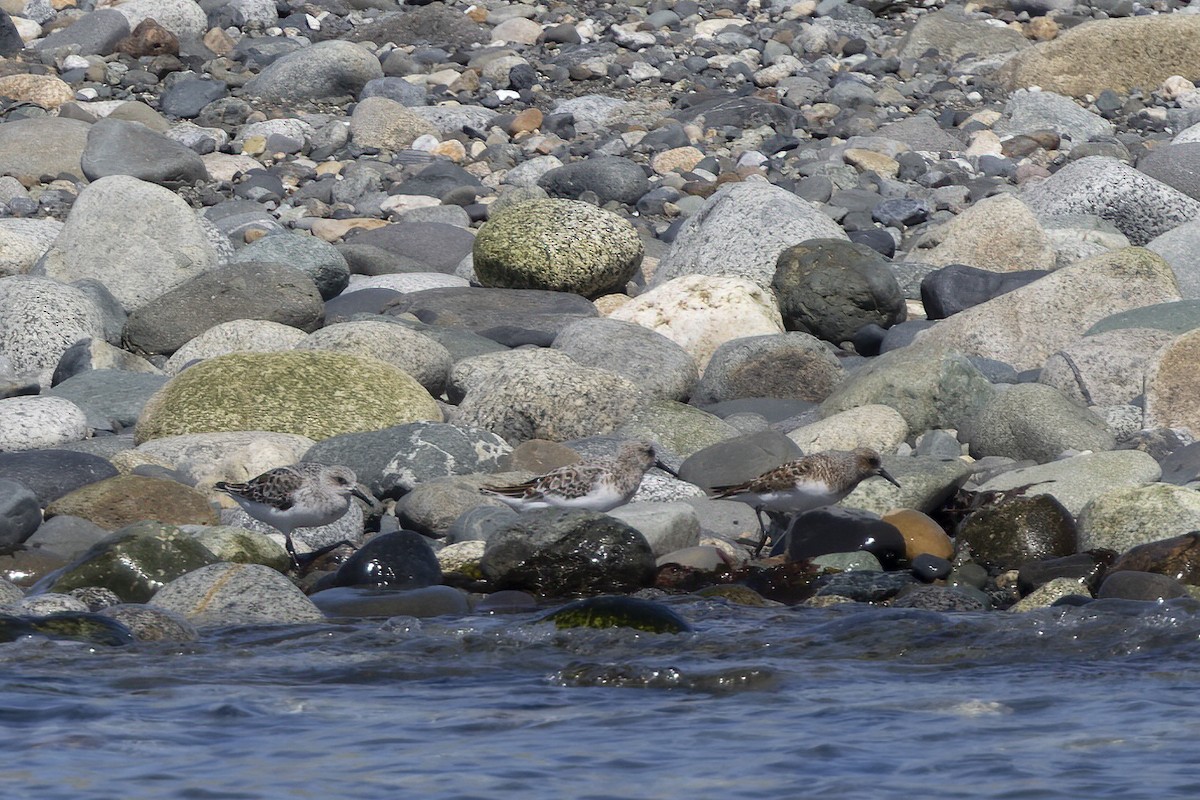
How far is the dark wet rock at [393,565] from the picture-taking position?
9.42 metres

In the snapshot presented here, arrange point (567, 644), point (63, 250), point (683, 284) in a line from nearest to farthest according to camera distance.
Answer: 1. point (567, 644)
2. point (683, 284)
3. point (63, 250)

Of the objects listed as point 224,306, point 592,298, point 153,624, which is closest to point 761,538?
point 153,624

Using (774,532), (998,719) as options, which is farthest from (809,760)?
(774,532)

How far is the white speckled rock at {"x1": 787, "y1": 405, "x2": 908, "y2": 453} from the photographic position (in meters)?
12.1

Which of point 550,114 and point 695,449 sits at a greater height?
point 550,114

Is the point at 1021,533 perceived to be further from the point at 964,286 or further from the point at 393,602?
the point at 964,286

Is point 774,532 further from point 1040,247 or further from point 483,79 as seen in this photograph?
point 483,79

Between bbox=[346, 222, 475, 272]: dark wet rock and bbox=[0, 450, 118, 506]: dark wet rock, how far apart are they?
26.8 feet

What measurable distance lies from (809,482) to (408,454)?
311cm

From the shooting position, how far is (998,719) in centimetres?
647

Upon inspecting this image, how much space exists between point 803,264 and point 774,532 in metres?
5.70

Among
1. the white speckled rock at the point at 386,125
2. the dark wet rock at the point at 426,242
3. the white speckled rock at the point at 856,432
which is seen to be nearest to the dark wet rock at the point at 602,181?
the dark wet rock at the point at 426,242

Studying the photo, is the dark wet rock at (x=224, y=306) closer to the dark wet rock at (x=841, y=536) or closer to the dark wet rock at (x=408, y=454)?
the dark wet rock at (x=408, y=454)

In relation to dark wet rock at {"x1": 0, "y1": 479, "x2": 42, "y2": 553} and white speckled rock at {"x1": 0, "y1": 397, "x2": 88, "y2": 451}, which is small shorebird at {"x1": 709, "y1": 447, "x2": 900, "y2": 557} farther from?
white speckled rock at {"x1": 0, "y1": 397, "x2": 88, "y2": 451}
